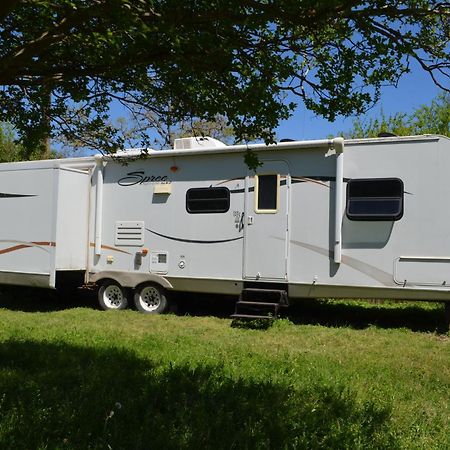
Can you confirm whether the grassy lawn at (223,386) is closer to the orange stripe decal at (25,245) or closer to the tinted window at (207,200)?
the orange stripe decal at (25,245)

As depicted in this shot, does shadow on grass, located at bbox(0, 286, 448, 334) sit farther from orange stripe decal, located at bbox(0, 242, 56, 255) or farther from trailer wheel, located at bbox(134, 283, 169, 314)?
orange stripe decal, located at bbox(0, 242, 56, 255)

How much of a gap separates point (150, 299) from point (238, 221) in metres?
2.40

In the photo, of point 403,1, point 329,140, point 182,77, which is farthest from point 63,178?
point 403,1

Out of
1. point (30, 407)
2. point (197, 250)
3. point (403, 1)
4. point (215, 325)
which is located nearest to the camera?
point (403, 1)

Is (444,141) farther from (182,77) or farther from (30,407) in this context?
(30,407)

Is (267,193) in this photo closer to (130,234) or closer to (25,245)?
(130,234)

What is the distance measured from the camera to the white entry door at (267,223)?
9.14 meters

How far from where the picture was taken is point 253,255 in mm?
9305

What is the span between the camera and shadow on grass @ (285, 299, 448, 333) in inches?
357

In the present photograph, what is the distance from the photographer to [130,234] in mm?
10406

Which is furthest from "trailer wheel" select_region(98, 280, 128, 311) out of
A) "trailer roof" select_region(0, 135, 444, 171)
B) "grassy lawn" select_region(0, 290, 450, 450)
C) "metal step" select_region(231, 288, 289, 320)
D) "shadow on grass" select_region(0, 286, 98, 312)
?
"metal step" select_region(231, 288, 289, 320)

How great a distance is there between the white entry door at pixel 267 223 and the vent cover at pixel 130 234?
2.15 metres

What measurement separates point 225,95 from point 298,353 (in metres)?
4.22

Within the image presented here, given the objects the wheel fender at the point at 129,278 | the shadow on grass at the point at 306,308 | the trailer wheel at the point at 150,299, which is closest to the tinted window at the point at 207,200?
the wheel fender at the point at 129,278
